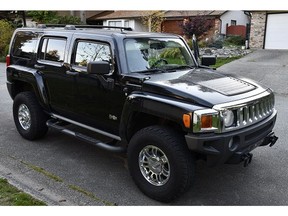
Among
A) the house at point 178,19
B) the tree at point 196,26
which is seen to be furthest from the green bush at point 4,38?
the tree at point 196,26

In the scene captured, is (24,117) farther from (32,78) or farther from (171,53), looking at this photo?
(171,53)

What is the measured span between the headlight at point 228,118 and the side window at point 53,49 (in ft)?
8.63

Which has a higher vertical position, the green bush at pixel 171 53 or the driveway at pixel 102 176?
the green bush at pixel 171 53

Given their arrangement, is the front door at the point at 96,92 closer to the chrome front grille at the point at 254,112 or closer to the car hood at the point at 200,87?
the car hood at the point at 200,87

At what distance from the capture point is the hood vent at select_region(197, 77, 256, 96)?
3485 millimetres

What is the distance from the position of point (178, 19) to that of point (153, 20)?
2273 millimetres

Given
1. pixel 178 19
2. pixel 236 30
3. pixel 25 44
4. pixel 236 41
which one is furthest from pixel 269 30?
pixel 25 44

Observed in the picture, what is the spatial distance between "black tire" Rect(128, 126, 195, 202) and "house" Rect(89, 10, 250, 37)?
59.8ft

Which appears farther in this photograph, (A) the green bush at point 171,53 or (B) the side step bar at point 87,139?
(A) the green bush at point 171,53

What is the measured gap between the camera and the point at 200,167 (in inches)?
172

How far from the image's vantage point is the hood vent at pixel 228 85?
3.48 metres

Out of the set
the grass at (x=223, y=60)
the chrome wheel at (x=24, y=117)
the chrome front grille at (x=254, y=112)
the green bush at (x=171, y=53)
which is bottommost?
the grass at (x=223, y=60)

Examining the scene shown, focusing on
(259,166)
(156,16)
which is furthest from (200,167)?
(156,16)

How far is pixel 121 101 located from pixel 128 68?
0.43 meters
